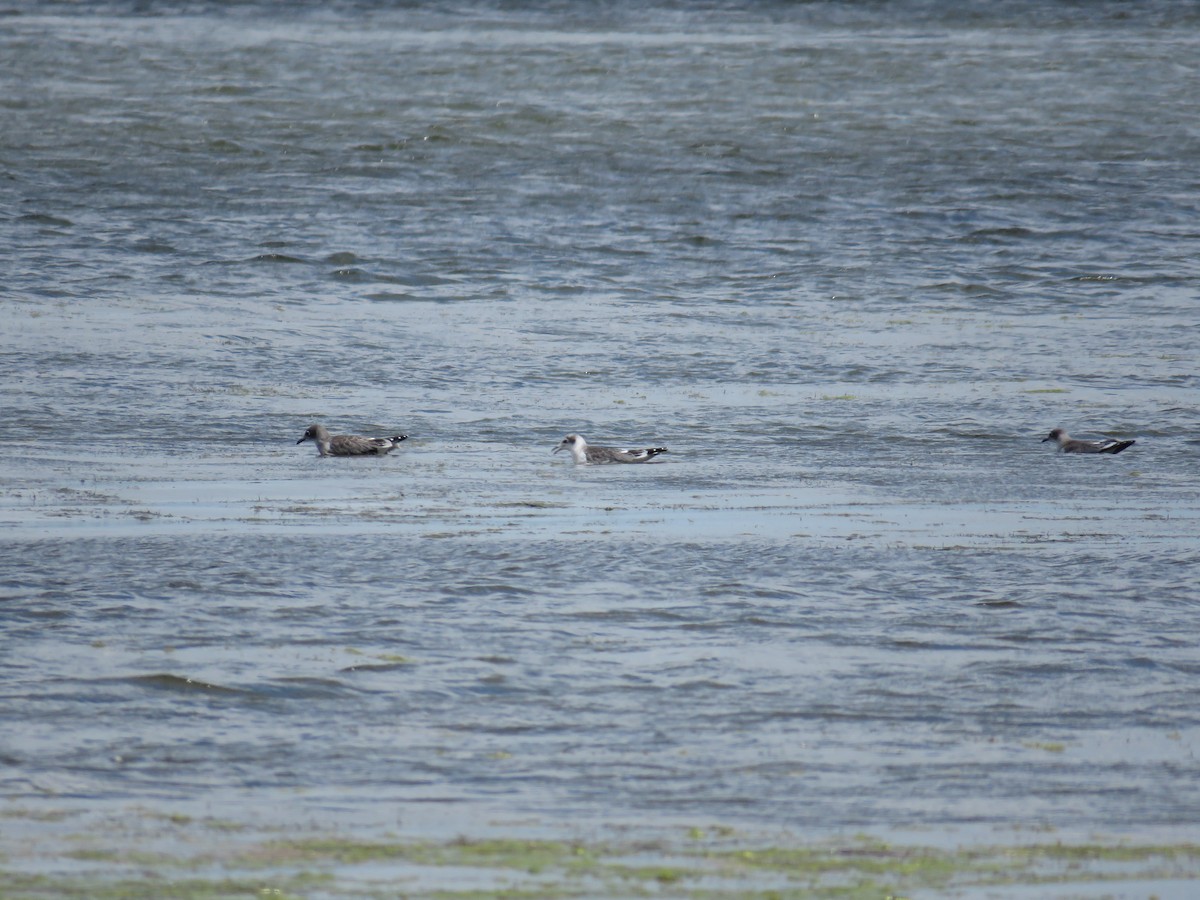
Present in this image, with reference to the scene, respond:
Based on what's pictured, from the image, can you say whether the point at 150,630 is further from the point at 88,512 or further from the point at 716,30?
the point at 716,30

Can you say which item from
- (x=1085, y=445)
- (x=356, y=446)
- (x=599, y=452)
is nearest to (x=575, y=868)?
(x=599, y=452)

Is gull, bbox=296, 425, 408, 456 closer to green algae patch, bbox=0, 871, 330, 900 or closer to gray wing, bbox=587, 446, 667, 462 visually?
gray wing, bbox=587, 446, 667, 462

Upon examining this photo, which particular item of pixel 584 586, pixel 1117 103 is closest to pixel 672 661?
pixel 584 586

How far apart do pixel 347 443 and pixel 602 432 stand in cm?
185

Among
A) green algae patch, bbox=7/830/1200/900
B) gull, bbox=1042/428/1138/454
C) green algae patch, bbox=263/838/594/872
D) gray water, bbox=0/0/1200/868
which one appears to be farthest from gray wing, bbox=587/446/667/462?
green algae patch, bbox=263/838/594/872

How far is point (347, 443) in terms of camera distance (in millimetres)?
12070

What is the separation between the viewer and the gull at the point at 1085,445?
1198 centimetres

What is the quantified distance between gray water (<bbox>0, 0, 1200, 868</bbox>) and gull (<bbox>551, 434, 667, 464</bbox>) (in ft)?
0.50

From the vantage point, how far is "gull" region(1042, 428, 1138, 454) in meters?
12.0

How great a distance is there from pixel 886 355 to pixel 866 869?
1075 cm

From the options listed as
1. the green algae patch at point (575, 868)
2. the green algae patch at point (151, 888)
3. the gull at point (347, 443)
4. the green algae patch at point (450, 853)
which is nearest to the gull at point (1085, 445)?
the gull at point (347, 443)

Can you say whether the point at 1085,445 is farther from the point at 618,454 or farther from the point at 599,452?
the point at 599,452

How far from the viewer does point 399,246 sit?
20.2 meters

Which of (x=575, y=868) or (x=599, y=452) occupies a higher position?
(x=575, y=868)
